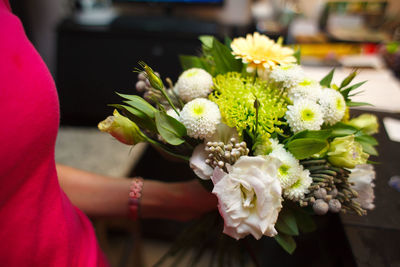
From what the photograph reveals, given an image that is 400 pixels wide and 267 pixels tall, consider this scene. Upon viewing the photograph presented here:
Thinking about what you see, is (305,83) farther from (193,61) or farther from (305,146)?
(193,61)

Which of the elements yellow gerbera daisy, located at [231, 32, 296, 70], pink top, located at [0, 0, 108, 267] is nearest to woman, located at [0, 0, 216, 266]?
pink top, located at [0, 0, 108, 267]

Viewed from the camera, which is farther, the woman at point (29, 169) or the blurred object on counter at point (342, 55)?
the blurred object on counter at point (342, 55)

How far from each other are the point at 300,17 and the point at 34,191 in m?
2.59

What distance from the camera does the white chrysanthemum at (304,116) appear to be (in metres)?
0.53

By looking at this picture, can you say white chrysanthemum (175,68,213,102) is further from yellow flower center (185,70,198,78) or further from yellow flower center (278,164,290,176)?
yellow flower center (278,164,290,176)

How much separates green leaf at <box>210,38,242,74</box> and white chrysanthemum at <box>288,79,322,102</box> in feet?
0.39

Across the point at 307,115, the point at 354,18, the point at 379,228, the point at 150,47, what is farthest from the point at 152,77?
the point at 354,18

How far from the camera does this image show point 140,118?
0.56 m

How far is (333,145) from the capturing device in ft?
1.82

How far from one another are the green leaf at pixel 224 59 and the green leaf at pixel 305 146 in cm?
20

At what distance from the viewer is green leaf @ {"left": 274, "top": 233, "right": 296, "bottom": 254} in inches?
21.7

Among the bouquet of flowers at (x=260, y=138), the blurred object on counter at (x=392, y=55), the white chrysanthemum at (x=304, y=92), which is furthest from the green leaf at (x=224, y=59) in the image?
the blurred object on counter at (x=392, y=55)

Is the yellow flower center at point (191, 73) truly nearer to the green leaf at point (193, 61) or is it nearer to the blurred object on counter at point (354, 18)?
the green leaf at point (193, 61)

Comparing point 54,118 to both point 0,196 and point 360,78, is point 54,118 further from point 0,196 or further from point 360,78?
A: point 360,78
